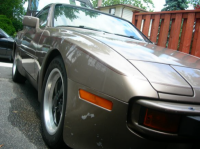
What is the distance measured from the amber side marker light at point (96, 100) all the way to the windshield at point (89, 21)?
153 cm

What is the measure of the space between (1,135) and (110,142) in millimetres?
1234

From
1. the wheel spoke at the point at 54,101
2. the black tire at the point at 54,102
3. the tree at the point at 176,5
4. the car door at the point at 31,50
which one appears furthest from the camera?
the tree at the point at 176,5

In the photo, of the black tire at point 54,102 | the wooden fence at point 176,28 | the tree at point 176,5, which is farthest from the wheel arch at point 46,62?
the tree at point 176,5

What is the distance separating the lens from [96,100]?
1506 mm

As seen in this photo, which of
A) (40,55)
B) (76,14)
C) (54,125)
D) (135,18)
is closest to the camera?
(54,125)

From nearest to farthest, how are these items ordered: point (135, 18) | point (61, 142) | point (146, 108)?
1. point (146, 108)
2. point (61, 142)
3. point (135, 18)

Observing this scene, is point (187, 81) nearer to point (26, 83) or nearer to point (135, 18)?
point (26, 83)

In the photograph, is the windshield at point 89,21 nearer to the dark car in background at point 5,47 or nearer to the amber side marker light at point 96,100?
the amber side marker light at point 96,100

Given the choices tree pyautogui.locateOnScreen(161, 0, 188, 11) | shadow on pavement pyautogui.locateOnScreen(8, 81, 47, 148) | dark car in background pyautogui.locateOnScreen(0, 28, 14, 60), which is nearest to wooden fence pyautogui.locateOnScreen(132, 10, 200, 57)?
shadow on pavement pyautogui.locateOnScreen(8, 81, 47, 148)

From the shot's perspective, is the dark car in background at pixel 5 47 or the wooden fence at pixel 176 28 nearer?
the wooden fence at pixel 176 28

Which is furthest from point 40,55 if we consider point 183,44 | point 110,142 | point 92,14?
point 183,44

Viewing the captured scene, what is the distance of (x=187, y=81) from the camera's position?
5.02 ft

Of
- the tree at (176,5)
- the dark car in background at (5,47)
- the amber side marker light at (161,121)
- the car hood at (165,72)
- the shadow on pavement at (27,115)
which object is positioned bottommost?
the shadow on pavement at (27,115)

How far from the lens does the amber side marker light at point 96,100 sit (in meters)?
1.44
